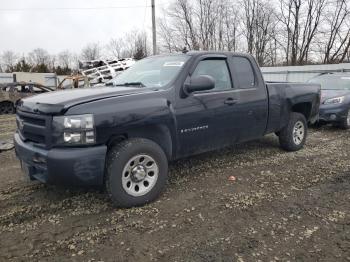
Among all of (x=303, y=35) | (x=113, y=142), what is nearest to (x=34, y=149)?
(x=113, y=142)

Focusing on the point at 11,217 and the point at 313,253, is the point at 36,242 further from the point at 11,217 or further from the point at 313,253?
the point at 313,253

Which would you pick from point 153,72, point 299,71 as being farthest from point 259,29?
point 153,72

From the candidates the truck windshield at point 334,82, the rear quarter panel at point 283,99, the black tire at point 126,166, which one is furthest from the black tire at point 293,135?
the truck windshield at point 334,82

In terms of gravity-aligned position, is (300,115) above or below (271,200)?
above

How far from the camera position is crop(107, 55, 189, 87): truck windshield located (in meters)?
4.87

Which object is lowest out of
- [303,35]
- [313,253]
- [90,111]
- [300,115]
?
[313,253]

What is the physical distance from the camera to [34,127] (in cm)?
406

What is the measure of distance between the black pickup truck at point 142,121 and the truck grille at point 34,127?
1 centimetres

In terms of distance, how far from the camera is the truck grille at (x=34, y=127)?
3879mm

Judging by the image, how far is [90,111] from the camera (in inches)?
151

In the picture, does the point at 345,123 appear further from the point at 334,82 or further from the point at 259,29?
the point at 259,29

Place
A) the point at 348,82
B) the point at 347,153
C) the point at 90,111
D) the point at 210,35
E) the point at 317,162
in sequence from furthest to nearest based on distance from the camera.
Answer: the point at 210,35, the point at 348,82, the point at 347,153, the point at 317,162, the point at 90,111

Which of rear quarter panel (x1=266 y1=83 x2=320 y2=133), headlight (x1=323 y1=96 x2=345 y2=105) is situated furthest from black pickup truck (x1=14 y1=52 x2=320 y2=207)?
headlight (x1=323 y1=96 x2=345 y2=105)

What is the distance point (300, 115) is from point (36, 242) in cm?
518
